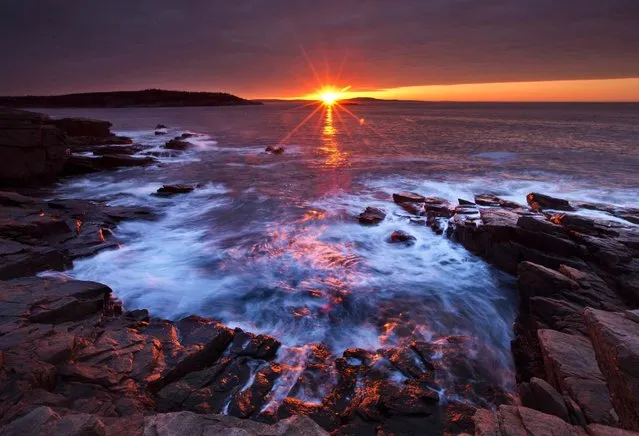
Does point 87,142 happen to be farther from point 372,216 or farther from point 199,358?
point 199,358

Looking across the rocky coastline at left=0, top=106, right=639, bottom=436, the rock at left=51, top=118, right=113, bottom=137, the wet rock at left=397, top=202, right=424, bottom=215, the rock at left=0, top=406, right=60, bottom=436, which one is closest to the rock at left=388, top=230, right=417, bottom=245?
the wet rock at left=397, top=202, right=424, bottom=215

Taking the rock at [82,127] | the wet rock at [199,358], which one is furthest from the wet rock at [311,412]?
the rock at [82,127]

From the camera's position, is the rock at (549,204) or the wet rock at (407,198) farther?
the wet rock at (407,198)

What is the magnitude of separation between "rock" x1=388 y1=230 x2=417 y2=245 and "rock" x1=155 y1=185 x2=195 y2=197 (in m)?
12.0

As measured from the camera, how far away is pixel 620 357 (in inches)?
169

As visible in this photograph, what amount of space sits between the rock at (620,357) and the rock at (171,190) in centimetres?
1807

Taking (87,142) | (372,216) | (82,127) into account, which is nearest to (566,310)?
(372,216)

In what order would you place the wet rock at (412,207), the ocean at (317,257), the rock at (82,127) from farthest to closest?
the rock at (82,127) → the wet rock at (412,207) → the ocean at (317,257)

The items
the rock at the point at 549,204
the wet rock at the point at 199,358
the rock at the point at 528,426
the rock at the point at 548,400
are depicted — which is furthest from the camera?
the rock at the point at 549,204

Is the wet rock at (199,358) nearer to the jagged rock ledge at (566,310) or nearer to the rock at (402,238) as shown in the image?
the jagged rock ledge at (566,310)

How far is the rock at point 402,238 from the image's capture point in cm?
1232

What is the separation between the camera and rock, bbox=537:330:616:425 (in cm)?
450

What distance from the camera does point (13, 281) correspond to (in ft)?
23.2

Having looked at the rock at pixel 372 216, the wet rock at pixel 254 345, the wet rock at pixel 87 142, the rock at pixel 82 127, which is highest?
the rock at pixel 82 127
